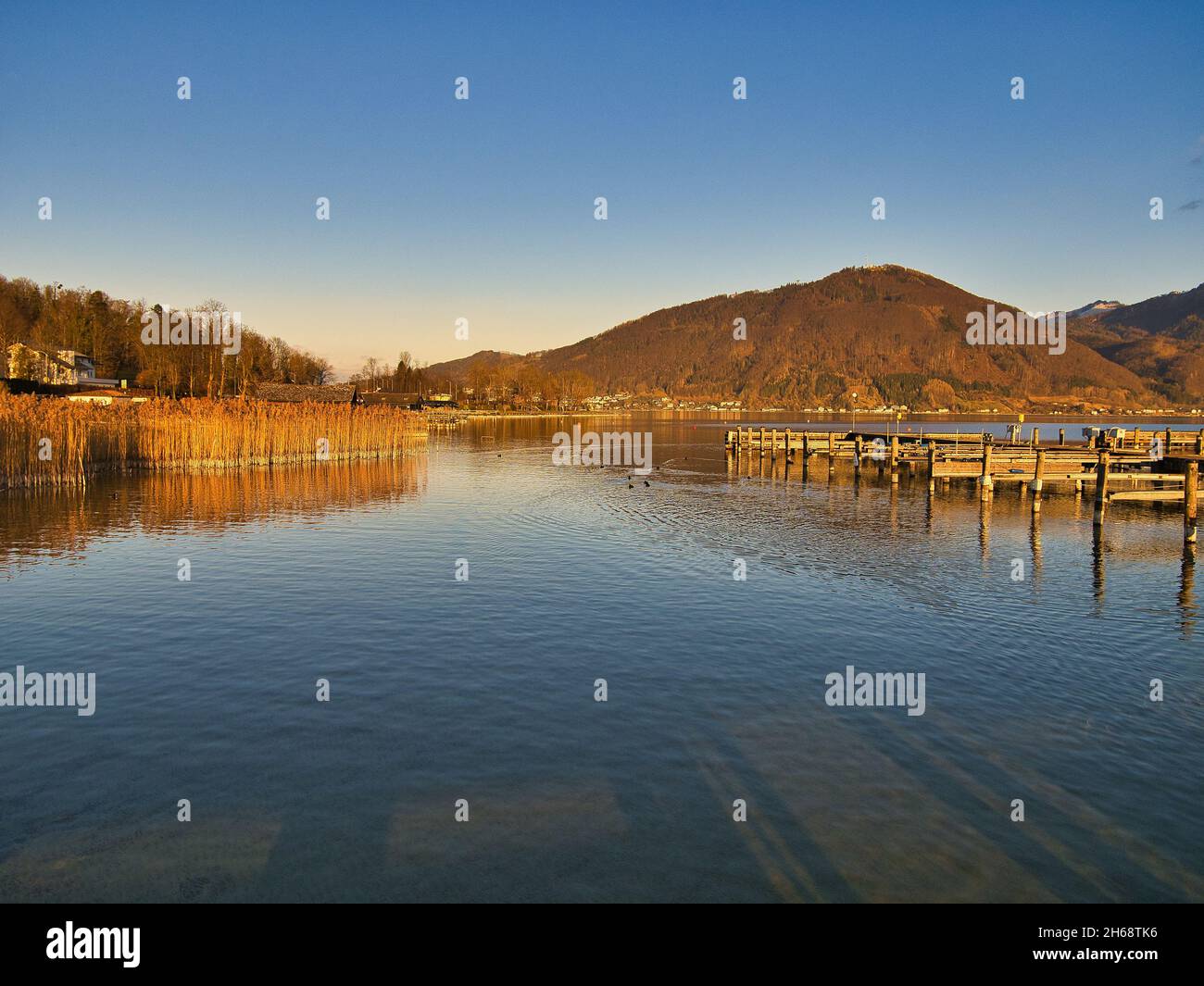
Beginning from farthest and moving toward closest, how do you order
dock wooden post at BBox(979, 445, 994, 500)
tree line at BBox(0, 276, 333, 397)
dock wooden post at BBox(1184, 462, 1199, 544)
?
tree line at BBox(0, 276, 333, 397)
dock wooden post at BBox(979, 445, 994, 500)
dock wooden post at BBox(1184, 462, 1199, 544)

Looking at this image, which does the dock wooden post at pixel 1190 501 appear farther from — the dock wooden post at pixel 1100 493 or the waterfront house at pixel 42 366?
the waterfront house at pixel 42 366

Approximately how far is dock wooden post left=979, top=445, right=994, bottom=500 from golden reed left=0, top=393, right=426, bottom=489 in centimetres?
3985

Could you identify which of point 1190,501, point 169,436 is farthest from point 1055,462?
point 169,436

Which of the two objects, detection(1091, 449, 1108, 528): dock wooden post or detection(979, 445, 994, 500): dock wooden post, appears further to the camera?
detection(979, 445, 994, 500): dock wooden post

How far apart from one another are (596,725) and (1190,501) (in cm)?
2600

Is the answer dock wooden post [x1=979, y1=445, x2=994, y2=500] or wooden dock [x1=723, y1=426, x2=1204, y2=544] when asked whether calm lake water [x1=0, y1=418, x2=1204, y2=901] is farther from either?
dock wooden post [x1=979, y1=445, x2=994, y2=500]

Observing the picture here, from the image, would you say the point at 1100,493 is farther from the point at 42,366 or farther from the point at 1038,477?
the point at 42,366

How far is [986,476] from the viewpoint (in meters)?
36.4

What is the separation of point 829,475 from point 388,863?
46.2 m

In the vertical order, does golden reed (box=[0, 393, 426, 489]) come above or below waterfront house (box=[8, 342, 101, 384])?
below

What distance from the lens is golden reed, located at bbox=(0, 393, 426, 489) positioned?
3441cm

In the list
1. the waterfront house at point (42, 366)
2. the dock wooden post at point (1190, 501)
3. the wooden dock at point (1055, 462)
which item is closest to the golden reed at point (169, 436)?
the wooden dock at point (1055, 462)

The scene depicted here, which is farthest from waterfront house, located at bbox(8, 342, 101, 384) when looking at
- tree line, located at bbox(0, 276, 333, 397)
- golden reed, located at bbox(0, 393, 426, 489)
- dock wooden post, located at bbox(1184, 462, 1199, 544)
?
dock wooden post, located at bbox(1184, 462, 1199, 544)
